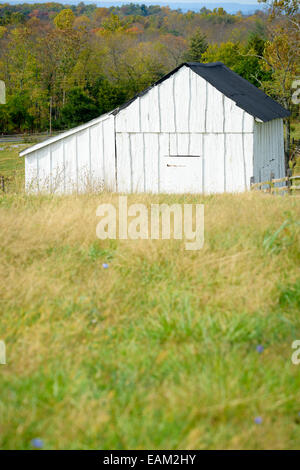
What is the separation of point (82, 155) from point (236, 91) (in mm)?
5281

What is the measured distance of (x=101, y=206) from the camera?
26.0 ft

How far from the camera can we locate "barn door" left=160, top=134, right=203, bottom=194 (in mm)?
17891

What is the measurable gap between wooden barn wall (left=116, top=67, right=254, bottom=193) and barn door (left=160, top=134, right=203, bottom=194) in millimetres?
30

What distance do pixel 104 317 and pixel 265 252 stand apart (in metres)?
1.98

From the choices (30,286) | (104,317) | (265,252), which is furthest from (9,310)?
(265,252)

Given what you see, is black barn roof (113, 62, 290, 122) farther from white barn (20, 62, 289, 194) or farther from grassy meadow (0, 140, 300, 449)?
grassy meadow (0, 140, 300, 449)

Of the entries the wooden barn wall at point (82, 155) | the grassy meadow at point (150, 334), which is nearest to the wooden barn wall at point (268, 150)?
the wooden barn wall at point (82, 155)

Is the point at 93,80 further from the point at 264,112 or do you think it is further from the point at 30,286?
the point at 30,286

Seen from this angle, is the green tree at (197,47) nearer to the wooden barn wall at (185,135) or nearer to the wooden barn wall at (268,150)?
the wooden barn wall at (268,150)

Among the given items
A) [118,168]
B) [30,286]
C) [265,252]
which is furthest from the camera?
[118,168]

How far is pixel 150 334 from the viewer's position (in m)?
4.73

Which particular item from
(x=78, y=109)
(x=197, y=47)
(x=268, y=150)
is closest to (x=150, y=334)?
(x=268, y=150)

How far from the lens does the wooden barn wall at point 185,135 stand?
57.2ft

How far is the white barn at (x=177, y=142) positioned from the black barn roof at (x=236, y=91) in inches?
1.9
